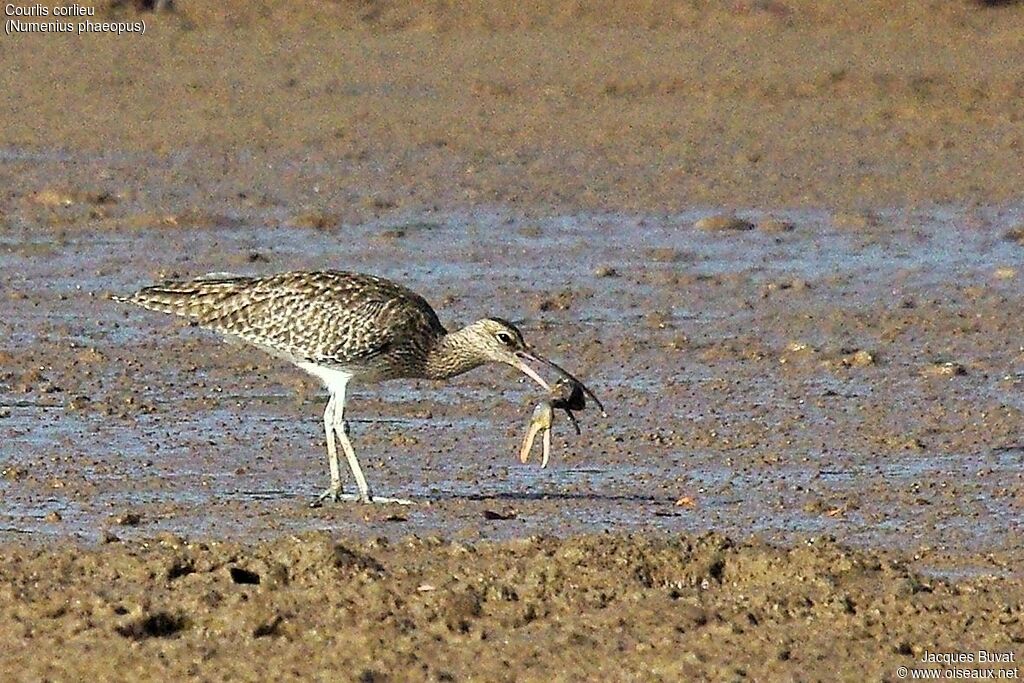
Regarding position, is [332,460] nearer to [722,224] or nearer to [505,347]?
[505,347]

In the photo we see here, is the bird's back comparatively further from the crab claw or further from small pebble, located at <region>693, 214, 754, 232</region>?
small pebble, located at <region>693, 214, 754, 232</region>

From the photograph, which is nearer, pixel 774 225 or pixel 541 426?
pixel 541 426

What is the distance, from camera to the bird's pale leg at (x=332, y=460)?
9609mm

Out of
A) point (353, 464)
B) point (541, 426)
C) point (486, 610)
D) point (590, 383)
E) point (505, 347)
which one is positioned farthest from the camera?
point (590, 383)

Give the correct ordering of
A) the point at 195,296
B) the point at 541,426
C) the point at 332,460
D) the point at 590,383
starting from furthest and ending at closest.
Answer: the point at 590,383 → the point at 195,296 → the point at 541,426 → the point at 332,460

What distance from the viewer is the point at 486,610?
25.0 feet

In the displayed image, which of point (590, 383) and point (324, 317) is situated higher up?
point (324, 317)

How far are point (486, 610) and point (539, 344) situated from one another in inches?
206

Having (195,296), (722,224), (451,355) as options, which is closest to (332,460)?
(451,355)

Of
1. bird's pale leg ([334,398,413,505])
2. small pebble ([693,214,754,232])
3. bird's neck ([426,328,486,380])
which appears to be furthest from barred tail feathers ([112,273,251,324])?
small pebble ([693,214,754,232])

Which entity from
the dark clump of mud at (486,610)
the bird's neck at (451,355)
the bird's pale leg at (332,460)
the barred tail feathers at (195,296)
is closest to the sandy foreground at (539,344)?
the dark clump of mud at (486,610)

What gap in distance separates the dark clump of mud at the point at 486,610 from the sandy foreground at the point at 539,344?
0.02 meters

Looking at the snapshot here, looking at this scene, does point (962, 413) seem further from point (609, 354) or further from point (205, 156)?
point (205, 156)

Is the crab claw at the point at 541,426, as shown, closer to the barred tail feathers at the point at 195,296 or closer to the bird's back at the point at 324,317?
the bird's back at the point at 324,317
